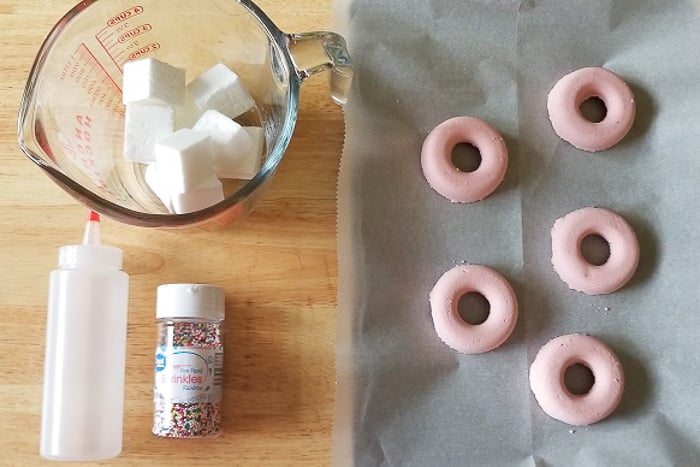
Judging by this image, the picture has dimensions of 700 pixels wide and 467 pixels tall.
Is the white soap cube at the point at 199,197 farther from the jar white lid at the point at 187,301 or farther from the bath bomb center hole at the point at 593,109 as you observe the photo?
the bath bomb center hole at the point at 593,109

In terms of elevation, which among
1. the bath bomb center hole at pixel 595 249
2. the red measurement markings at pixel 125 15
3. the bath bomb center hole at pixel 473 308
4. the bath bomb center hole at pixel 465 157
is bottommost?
the bath bomb center hole at pixel 473 308

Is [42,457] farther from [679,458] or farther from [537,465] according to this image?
[679,458]

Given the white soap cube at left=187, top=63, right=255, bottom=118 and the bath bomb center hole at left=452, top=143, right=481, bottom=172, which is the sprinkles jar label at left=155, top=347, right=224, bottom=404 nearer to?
the white soap cube at left=187, top=63, right=255, bottom=118


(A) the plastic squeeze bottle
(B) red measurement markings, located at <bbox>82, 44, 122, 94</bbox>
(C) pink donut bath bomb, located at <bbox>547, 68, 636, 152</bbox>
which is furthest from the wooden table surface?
(C) pink donut bath bomb, located at <bbox>547, 68, 636, 152</bbox>

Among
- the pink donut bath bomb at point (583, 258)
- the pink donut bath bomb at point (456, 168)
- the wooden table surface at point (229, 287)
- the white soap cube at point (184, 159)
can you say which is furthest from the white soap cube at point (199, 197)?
the pink donut bath bomb at point (583, 258)

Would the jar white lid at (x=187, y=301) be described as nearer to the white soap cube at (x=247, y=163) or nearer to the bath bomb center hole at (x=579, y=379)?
the white soap cube at (x=247, y=163)

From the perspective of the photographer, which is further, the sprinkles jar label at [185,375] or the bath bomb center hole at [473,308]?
the bath bomb center hole at [473,308]

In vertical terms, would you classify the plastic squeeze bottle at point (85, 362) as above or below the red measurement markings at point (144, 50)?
below

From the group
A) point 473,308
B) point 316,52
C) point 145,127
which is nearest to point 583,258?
point 473,308
